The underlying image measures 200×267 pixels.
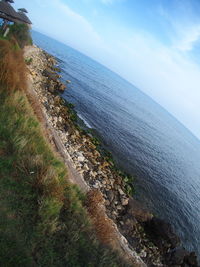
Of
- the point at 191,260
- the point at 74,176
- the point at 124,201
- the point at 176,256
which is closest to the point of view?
the point at 74,176

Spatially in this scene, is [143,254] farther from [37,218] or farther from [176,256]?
[37,218]

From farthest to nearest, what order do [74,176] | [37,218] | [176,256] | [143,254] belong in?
1. [176,256]
2. [143,254]
3. [74,176]
4. [37,218]

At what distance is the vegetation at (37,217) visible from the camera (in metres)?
4.24

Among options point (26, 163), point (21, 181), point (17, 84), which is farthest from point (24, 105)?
point (21, 181)

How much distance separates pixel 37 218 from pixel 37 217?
0.08 ft

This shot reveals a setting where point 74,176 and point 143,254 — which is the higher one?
point 74,176

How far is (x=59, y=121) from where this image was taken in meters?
18.1

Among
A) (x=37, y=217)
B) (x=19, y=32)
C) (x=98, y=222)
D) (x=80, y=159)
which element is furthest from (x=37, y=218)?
(x=19, y=32)

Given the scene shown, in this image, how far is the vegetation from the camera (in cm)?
424

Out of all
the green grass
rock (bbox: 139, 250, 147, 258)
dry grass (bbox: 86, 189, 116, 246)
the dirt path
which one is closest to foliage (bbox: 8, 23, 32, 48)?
the dirt path

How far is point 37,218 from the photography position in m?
5.03

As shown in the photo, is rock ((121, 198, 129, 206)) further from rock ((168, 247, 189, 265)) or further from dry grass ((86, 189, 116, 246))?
dry grass ((86, 189, 116, 246))

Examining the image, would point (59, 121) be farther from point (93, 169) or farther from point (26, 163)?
point (26, 163)

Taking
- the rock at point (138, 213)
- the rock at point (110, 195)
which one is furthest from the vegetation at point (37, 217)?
the rock at point (138, 213)
